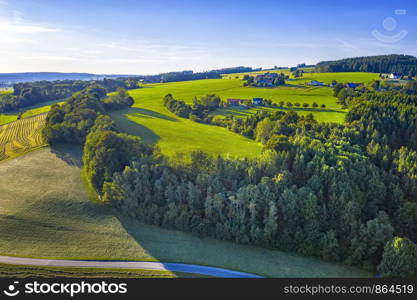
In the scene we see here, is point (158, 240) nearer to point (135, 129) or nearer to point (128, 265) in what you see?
point (128, 265)

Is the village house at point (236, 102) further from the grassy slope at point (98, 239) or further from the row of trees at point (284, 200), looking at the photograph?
the grassy slope at point (98, 239)

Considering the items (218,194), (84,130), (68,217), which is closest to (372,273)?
(218,194)

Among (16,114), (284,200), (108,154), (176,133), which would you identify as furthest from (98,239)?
(16,114)

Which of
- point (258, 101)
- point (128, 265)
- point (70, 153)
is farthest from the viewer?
point (258, 101)

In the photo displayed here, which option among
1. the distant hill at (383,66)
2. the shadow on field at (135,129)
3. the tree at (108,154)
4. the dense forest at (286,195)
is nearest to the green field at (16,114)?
the shadow on field at (135,129)

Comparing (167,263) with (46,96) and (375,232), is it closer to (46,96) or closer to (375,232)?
(375,232)
